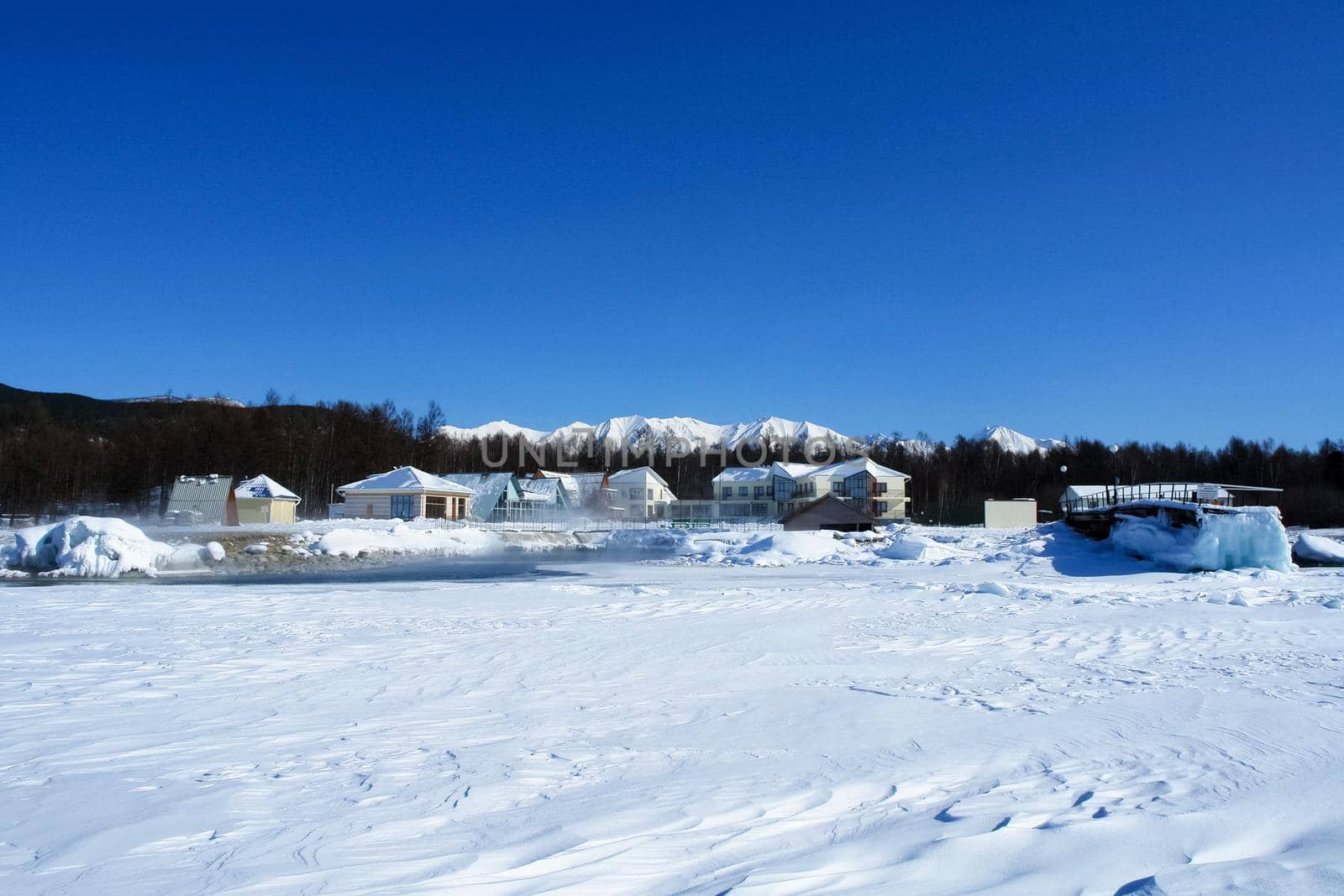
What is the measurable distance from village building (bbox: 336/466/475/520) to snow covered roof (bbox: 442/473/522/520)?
12.2 feet

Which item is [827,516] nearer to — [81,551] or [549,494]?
[549,494]

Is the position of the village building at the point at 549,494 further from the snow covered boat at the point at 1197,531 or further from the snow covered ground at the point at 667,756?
the snow covered ground at the point at 667,756

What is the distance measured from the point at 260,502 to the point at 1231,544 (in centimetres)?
4403

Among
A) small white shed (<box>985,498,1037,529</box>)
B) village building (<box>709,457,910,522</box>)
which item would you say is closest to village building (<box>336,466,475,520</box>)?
village building (<box>709,457,910,522</box>)

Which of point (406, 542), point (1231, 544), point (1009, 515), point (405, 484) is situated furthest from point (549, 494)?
point (1231, 544)

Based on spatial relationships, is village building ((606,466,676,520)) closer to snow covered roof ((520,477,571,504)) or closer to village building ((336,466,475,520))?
snow covered roof ((520,477,571,504))

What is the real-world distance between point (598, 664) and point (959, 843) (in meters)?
5.67

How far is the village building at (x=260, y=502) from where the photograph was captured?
42.8 metres

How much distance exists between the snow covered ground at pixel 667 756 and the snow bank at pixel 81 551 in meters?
14.2

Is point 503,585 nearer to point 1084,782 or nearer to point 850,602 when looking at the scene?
point 850,602

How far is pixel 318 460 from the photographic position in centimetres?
6656

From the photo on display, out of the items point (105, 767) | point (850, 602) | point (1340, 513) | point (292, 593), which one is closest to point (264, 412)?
point (292, 593)

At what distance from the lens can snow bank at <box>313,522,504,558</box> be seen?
1310 inches

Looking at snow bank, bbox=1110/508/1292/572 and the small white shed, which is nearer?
snow bank, bbox=1110/508/1292/572
